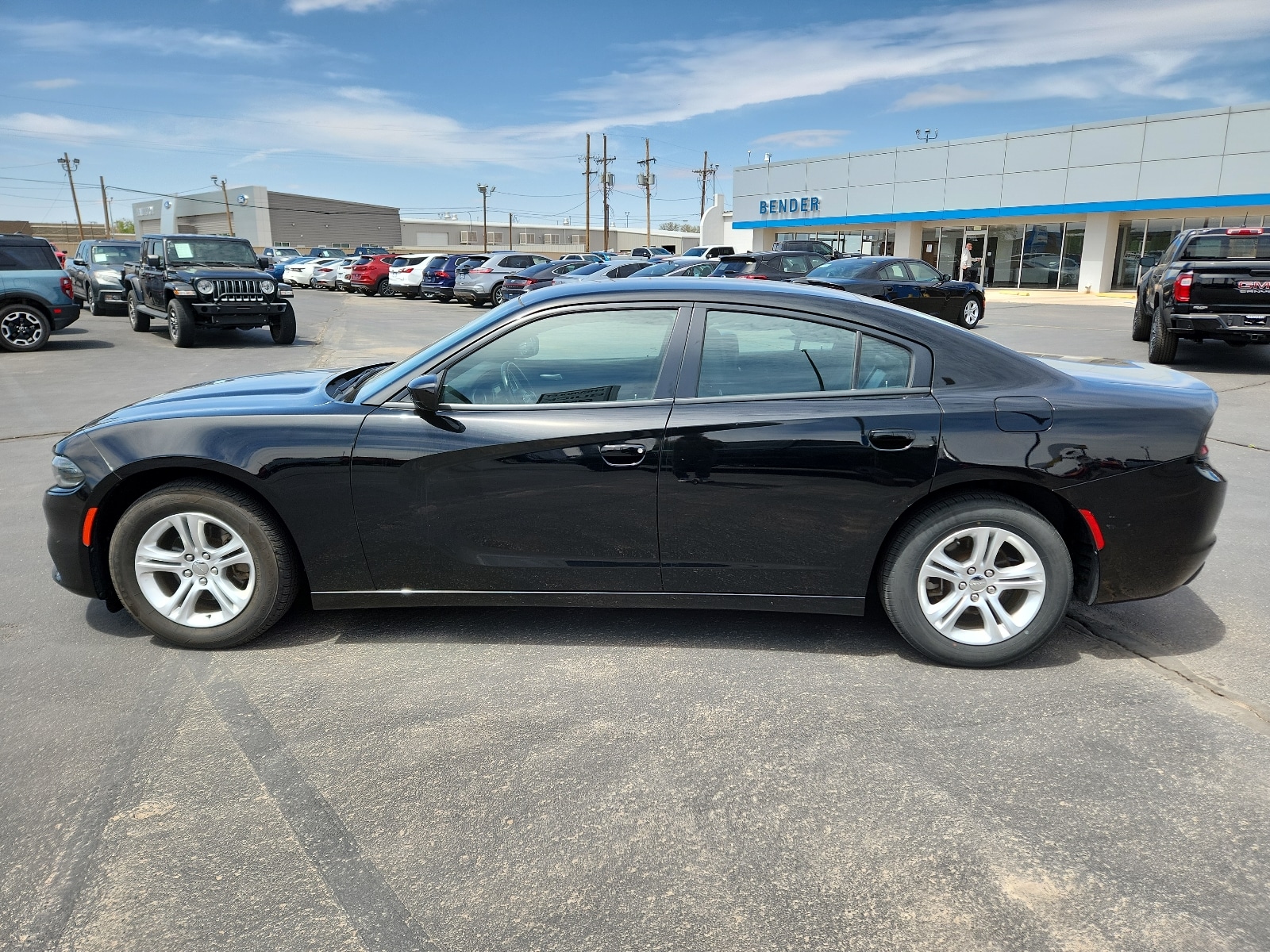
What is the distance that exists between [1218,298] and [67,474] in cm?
1198

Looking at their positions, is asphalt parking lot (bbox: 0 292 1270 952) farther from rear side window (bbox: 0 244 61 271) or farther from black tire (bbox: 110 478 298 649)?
rear side window (bbox: 0 244 61 271)

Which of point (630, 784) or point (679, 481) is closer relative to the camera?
point (630, 784)

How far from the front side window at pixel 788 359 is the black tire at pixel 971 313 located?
15.6 meters

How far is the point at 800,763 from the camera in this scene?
2.95 m

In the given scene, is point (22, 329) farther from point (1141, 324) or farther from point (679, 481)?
point (1141, 324)

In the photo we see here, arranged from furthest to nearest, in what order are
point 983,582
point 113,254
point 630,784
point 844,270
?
point 113,254, point 844,270, point 983,582, point 630,784

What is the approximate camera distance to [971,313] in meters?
18.8

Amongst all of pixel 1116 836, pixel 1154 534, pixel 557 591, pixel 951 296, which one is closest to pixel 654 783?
pixel 557 591

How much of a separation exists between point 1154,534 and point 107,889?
3727mm

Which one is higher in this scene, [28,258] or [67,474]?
[28,258]

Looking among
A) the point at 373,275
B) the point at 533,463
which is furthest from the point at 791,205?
the point at 533,463

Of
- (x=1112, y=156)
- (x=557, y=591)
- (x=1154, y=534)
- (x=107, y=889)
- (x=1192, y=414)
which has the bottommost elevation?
(x=107, y=889)

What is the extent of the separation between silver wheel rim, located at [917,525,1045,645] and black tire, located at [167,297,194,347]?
1459 cm

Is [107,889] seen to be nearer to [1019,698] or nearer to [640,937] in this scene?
[640,937]
